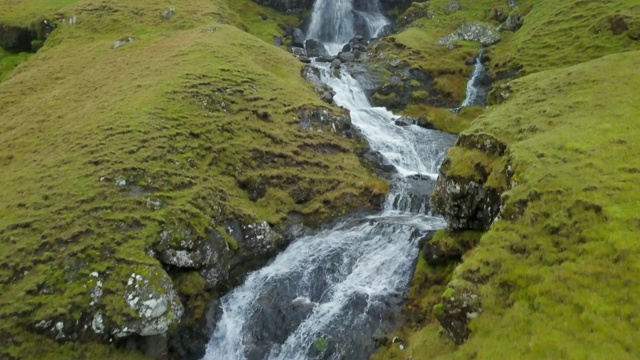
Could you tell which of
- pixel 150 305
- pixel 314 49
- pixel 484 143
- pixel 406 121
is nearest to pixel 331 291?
pixel 150 305

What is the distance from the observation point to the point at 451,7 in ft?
230

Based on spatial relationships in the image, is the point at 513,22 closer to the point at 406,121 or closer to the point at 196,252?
the point at 406,121

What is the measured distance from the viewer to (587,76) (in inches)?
1120

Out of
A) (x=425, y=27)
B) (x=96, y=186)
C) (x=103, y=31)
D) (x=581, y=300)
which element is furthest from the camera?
(x=425, y=27)

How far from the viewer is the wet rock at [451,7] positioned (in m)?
69.6

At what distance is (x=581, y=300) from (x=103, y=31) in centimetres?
5144

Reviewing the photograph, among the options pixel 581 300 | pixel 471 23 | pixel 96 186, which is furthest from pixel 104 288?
pixel 471 23

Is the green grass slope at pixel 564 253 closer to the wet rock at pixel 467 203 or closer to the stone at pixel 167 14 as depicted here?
the wet rock at pixel 467 203

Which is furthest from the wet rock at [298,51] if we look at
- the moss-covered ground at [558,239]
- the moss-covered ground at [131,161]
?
the moss-covered ground at [558,239]

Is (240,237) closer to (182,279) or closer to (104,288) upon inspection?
(182,279)

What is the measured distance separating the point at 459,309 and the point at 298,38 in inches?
2502

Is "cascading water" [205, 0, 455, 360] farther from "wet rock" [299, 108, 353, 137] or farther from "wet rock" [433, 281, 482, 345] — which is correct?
"wet rock" [299, 108, 353, 137]

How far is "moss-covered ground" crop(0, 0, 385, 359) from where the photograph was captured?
19.3 meters

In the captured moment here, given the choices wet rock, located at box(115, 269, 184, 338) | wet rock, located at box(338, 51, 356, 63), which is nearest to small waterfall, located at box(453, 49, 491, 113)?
wet rock, located at box(338, 51, 356, 63)
